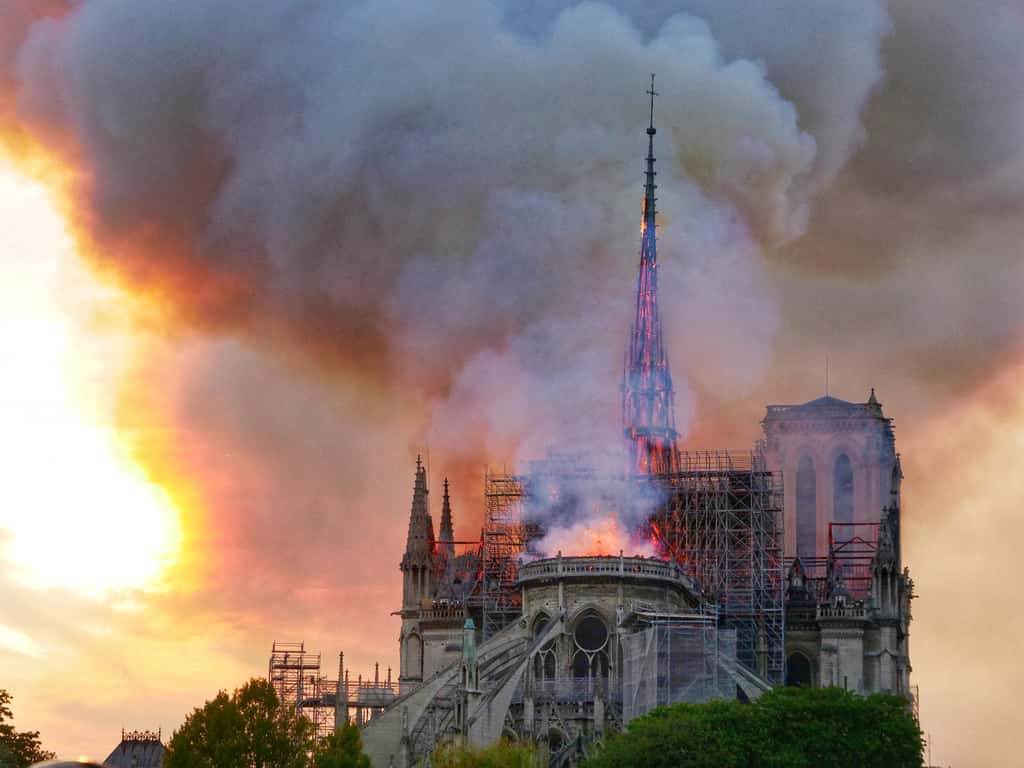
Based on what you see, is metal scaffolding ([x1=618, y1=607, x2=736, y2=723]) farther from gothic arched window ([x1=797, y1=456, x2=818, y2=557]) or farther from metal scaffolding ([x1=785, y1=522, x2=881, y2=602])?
gothic arched window ([x1=797, y1=456, x2=818, y2=557])

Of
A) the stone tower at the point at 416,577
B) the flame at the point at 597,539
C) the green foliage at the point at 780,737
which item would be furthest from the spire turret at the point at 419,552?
the green foliage at the point at 780,737

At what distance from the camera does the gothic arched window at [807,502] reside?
135m

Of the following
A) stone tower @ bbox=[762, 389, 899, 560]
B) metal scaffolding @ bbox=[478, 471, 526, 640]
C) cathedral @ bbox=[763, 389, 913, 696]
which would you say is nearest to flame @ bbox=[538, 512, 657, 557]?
metal scaffolding @ bbox=[478, 471, 526, 640]

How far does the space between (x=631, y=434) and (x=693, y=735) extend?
3460 cm

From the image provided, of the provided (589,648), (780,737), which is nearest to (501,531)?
(589,648)

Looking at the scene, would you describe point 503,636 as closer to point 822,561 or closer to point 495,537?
point 495,537

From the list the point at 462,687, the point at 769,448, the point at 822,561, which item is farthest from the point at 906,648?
→ the point at 462,687

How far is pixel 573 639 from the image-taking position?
105m

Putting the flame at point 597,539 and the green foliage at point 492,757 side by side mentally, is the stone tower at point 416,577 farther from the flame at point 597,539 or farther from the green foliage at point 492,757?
the green foliage at point 492,757

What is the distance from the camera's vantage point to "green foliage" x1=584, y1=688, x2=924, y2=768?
278 feet

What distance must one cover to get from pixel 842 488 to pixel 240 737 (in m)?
54.3

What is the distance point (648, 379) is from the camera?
396 ft

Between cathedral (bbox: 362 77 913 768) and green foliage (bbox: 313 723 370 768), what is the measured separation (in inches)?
199

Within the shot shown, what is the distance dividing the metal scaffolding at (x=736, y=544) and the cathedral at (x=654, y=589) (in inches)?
3.8
